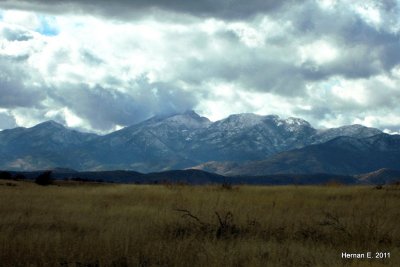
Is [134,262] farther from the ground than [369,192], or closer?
closer

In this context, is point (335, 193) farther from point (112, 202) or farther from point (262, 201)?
point (112, 202)

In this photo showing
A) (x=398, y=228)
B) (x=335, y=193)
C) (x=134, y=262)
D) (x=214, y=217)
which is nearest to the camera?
(x=134, y=262)

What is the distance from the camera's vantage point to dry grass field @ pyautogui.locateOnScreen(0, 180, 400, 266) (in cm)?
1043

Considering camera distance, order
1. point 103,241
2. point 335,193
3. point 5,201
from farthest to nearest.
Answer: point 335,193, point 5,201, point 103,241

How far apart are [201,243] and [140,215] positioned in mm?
5150

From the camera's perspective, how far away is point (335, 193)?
24.4m

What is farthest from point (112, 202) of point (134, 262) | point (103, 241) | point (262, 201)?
point (134, 262)

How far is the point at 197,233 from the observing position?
527 inches

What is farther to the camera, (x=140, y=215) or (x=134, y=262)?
(x=140, y=215)

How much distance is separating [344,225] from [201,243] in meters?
4.84

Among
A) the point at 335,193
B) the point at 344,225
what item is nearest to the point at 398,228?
the point at 344,225

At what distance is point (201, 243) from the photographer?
1184 centimetres

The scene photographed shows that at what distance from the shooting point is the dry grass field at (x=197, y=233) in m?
10.4

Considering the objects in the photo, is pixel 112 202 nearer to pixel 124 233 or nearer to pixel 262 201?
pixel 262 201
